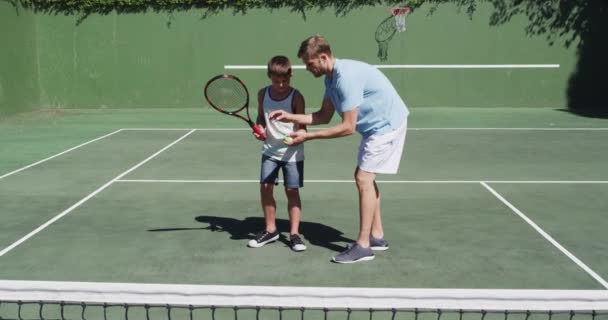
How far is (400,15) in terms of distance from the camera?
16344 millimetres

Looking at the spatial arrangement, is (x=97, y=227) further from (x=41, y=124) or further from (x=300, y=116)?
(x=41, y=124)

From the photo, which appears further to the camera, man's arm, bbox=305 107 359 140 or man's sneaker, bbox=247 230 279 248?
man's sneaker, bbox=247 230 279 248

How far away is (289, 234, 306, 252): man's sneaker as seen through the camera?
200 inches

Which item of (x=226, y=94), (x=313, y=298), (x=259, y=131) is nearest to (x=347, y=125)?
(x=259, y=131)

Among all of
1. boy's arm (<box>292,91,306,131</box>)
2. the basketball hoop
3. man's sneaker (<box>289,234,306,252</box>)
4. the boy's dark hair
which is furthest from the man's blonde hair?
the basketball hoop

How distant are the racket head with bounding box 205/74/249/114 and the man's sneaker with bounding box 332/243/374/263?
1421 mm

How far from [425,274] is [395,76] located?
12.4m

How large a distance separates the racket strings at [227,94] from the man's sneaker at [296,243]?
114 centimetres

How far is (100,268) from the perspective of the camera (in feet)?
15.6

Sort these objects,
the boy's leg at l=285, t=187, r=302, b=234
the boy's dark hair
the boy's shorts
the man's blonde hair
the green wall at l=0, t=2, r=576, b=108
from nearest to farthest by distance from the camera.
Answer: the man's blonde hair → the boy's dark hair → the boy's shorts → the boy's leg at l=285, t=187, r=302, b=234 → the green wall at l=0, t=2, r=576, b=108

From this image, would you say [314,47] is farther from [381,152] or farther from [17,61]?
[17,61]

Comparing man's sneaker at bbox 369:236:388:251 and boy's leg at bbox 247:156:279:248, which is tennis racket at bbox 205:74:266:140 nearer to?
boy's leg at bbox 247:156:279:248

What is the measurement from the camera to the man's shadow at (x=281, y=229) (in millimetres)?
5398

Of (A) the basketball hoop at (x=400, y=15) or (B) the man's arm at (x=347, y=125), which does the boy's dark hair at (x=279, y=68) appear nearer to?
(B) the man's arm at (x=347, y=125)
